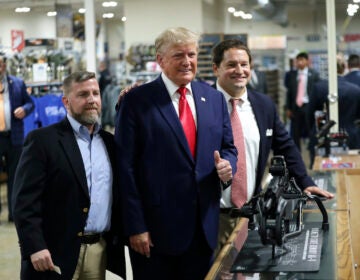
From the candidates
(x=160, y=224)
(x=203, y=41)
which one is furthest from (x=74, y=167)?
(x=203, y=41)

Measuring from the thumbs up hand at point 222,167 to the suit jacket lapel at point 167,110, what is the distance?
106mm

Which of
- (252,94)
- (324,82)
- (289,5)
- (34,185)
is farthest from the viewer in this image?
(289,5)

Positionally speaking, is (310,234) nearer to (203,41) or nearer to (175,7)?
(203,41)

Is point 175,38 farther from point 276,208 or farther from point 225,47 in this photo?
point 276,208

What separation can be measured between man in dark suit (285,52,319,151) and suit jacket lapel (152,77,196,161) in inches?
300

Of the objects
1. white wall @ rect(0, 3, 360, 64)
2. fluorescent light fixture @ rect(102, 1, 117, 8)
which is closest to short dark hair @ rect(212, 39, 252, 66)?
white wall @ rect(0, 3, 360, 64)

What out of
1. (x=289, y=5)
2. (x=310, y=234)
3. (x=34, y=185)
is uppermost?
(x=289, y=5)

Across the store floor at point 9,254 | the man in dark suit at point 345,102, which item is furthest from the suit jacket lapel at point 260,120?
the man in dark suit at point 345,102

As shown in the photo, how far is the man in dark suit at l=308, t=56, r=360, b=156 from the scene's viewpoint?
7.48 m

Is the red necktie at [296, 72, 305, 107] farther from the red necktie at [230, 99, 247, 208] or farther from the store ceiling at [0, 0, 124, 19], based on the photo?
the red necktie at [230, 99, 247, 208]

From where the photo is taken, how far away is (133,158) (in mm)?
2951

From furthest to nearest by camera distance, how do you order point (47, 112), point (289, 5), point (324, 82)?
1. point (289, 5)
2. point (47, 112)
3. point (324, 82)

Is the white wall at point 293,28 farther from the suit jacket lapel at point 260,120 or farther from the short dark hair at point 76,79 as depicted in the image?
the short dark hair at point 76,79

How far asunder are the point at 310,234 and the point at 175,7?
9372 millimetres
